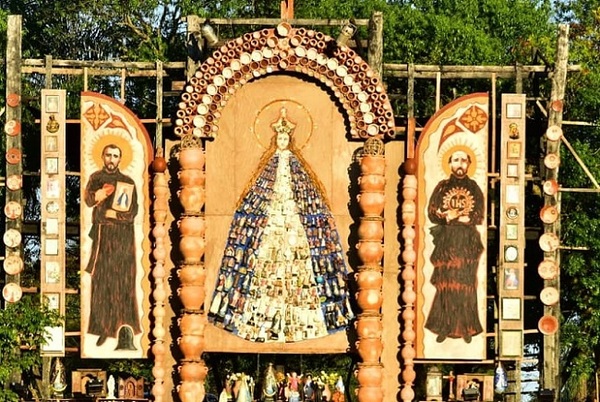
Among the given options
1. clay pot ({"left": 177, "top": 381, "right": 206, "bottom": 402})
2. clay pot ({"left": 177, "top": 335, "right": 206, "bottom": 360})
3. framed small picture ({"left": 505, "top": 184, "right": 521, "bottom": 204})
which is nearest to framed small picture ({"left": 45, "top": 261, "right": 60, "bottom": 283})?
clay pot ({"left": 177, "top": 335, "right": 206, "bottom": 360})

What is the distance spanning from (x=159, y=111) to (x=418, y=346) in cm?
641

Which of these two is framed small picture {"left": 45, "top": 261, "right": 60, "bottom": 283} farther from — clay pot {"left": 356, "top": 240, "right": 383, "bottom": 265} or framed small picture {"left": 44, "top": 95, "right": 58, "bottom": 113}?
clay pot {"left": 356, "top": 240, "right": 383, "bottom": 265}

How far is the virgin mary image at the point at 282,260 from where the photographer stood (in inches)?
1688

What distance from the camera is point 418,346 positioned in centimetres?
4297

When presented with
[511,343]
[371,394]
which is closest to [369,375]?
[371,394]

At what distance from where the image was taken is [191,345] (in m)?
42.5

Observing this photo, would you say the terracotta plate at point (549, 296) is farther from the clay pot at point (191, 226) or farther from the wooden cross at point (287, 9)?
the wooden cross at point (287, 9)

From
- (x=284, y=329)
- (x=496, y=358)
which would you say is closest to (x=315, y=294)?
(x=284, y=329)

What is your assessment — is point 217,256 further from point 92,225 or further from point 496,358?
point 496,358

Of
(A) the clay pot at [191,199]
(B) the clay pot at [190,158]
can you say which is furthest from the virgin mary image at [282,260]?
(B) the clay pot at [190,158]

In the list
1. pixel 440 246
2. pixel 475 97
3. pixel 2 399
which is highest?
pixel 475 97

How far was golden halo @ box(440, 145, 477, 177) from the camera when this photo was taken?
4325 centimetres

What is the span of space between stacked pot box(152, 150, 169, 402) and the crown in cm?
213

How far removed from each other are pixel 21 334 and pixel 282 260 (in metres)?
4.87
